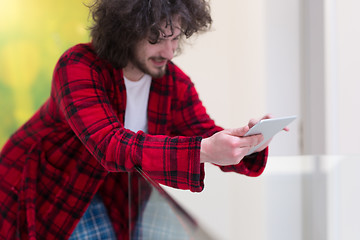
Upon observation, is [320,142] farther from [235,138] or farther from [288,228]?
[235,138]

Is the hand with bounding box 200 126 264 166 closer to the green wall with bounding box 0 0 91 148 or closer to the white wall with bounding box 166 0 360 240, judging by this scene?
the white wall with bounding box 166 0 360 240

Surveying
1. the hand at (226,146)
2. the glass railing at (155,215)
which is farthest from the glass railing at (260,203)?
the hand at (226,146)

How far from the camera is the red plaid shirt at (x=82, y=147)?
0.89 m

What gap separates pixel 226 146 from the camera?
811 mm

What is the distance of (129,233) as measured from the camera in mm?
1200

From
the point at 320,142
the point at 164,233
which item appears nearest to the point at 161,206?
the point at 164,233

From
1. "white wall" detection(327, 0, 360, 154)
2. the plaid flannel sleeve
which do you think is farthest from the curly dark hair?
"white wall" detection(327, 0, 360, 154)

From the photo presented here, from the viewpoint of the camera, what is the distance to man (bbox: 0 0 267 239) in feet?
2.80

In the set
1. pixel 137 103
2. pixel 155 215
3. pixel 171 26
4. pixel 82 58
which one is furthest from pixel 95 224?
pixel 171 26

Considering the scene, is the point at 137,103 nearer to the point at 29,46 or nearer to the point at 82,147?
the point at 82,147

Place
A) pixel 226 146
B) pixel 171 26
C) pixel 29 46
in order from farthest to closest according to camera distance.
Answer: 1. pixel 29 46
2. pixel 171 26
3. pixel 226 146

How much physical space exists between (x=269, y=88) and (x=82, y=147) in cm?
116

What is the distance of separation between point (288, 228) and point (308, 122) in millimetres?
900

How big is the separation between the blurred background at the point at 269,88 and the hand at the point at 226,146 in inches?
5.2
